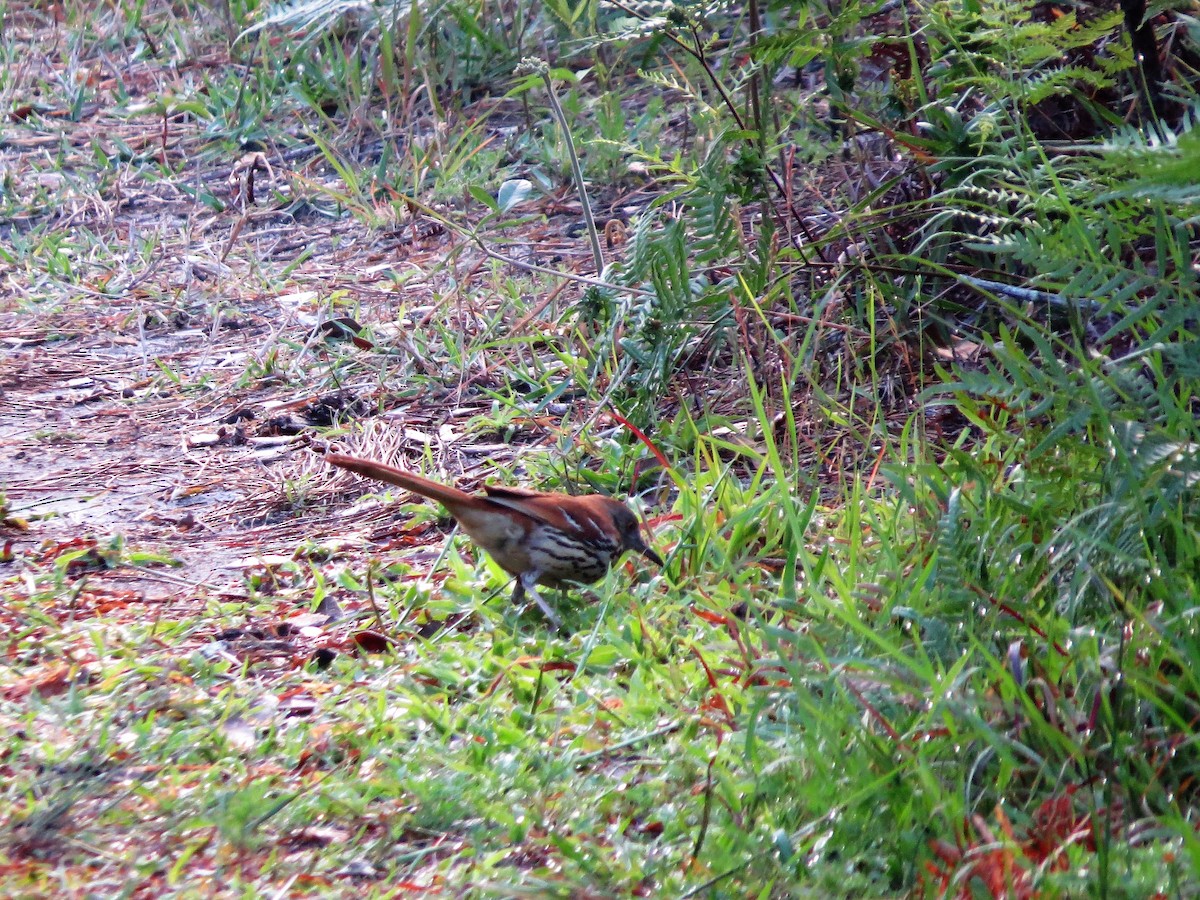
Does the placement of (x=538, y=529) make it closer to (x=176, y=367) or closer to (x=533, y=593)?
(x=533, y=593)

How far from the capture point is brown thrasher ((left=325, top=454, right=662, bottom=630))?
168 inches

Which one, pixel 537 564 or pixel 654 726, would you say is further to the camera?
pixel 537 564

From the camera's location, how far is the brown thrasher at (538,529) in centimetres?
427

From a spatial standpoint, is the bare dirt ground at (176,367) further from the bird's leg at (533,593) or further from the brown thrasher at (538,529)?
the bird's leg at (533,593)

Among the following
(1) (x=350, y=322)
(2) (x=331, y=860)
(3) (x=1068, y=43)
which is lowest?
(1) (x=350, y=322)

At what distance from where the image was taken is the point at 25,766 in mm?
3322

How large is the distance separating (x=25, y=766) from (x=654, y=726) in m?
1.49

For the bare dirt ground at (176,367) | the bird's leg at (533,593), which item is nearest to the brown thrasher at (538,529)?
the bird's leg at (533,593)

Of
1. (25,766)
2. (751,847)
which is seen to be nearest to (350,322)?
(25,766)

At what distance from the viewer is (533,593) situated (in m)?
4.30

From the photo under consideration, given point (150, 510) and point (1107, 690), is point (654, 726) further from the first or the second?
point (150, 510)

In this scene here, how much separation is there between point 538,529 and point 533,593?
198mm

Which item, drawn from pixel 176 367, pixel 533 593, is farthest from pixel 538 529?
pixel 176 367

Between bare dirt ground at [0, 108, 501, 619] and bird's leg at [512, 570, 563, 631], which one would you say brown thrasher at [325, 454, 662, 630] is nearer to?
bird's leg at [512, 570, 563, 631]
